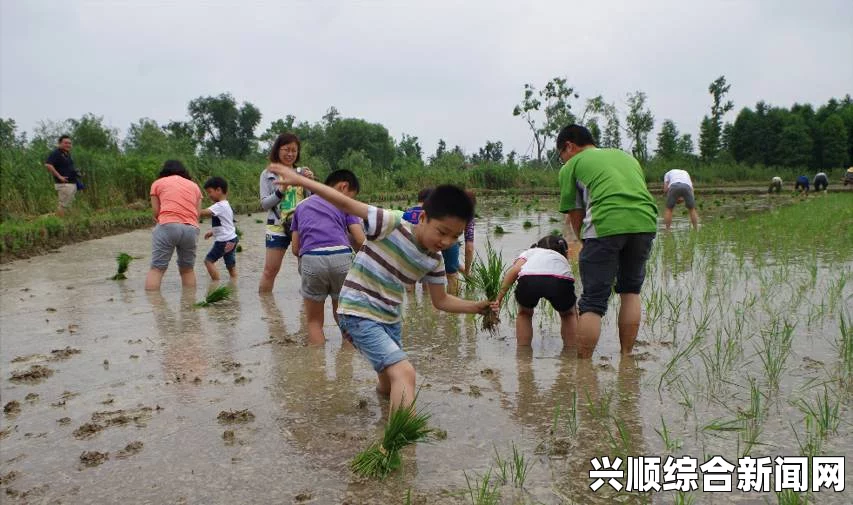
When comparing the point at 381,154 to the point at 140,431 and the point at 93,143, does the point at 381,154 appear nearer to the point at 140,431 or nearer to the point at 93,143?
the point at 93,143

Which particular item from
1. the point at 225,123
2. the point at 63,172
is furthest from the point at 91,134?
the point at 63,172

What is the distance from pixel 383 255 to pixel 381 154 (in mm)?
70056

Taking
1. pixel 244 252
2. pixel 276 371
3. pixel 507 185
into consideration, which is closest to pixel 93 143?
pixel 507 185

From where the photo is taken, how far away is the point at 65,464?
3055mm

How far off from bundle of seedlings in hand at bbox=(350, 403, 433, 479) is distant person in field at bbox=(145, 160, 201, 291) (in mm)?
5230

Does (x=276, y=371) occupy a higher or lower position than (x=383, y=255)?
lower

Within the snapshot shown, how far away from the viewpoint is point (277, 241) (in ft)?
22.5

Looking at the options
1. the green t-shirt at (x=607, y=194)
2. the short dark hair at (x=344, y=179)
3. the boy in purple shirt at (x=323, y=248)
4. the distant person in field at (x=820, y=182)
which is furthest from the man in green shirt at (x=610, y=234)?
the distant person in field at (x=820, y=182)

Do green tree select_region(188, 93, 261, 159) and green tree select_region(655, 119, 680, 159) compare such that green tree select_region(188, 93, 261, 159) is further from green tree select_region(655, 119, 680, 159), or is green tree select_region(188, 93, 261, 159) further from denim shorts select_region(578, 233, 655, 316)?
denim shorts select_region(578, 233, 655, 316)

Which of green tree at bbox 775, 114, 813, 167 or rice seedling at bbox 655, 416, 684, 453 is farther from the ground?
green tree at bbox 775, 114, 813, 167

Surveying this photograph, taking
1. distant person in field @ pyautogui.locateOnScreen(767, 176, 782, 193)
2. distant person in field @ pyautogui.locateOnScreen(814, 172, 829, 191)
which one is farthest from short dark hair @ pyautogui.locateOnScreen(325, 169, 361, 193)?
distant person in field @ pyautogui.locateOnScreen(814, 172, 829, 191)

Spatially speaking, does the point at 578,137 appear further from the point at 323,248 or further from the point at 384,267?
the point at 384,267

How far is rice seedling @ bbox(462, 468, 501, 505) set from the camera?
2.48 meters

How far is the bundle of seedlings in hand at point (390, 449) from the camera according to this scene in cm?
282
